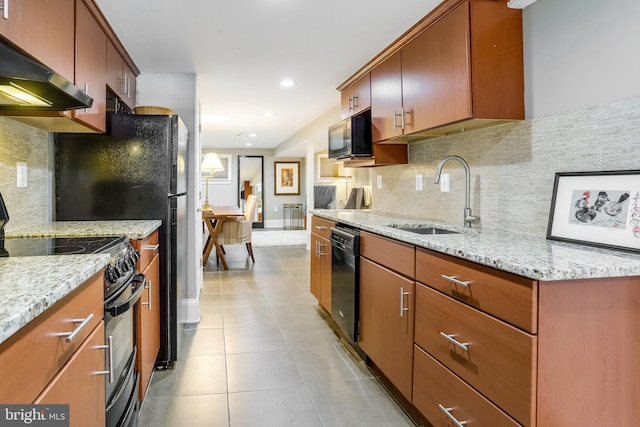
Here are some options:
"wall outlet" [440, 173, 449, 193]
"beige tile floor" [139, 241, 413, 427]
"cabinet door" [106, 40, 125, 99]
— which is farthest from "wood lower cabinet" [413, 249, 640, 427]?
"cabinet door" [106, 40, 125, 99]

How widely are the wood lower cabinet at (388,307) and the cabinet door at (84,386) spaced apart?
1251mm

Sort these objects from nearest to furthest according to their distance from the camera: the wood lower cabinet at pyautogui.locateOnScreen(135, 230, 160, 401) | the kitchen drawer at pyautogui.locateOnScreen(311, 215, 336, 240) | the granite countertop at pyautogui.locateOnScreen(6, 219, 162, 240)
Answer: the granite countertop at pyautogui.locateOnScreen(6, 219, 162, 240), the wood lower cabinet at pyautogui.locateOnScreen(135, 230, 160, 401), the kitchen drawer at pyautogui.locateOnScreen(311, 215, 336, 240)

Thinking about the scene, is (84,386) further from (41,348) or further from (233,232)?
(233,232)

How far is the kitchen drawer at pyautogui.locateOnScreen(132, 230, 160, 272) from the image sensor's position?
189cm

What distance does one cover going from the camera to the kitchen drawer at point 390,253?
1855 mm

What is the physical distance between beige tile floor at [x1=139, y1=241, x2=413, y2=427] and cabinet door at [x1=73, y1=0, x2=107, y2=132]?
4.88ft

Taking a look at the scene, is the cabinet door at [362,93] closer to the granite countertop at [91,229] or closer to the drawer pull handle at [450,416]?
the granite countertop at [91,229]

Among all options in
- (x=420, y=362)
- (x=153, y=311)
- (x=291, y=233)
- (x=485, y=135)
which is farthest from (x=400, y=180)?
(x=291, y=233)

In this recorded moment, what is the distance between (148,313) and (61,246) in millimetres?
755

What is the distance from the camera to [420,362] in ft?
5.80

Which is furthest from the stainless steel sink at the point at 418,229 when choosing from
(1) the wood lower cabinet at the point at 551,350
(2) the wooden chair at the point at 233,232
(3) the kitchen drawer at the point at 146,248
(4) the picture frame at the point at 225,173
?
(4) the picture frame at the point at 225,173

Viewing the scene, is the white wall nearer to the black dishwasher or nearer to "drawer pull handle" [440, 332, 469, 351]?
"drawer pull handle" [440, 332, 469, 351]

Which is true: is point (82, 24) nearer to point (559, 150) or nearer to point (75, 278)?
point (75, 278)

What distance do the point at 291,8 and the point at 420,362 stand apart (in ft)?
6.29
